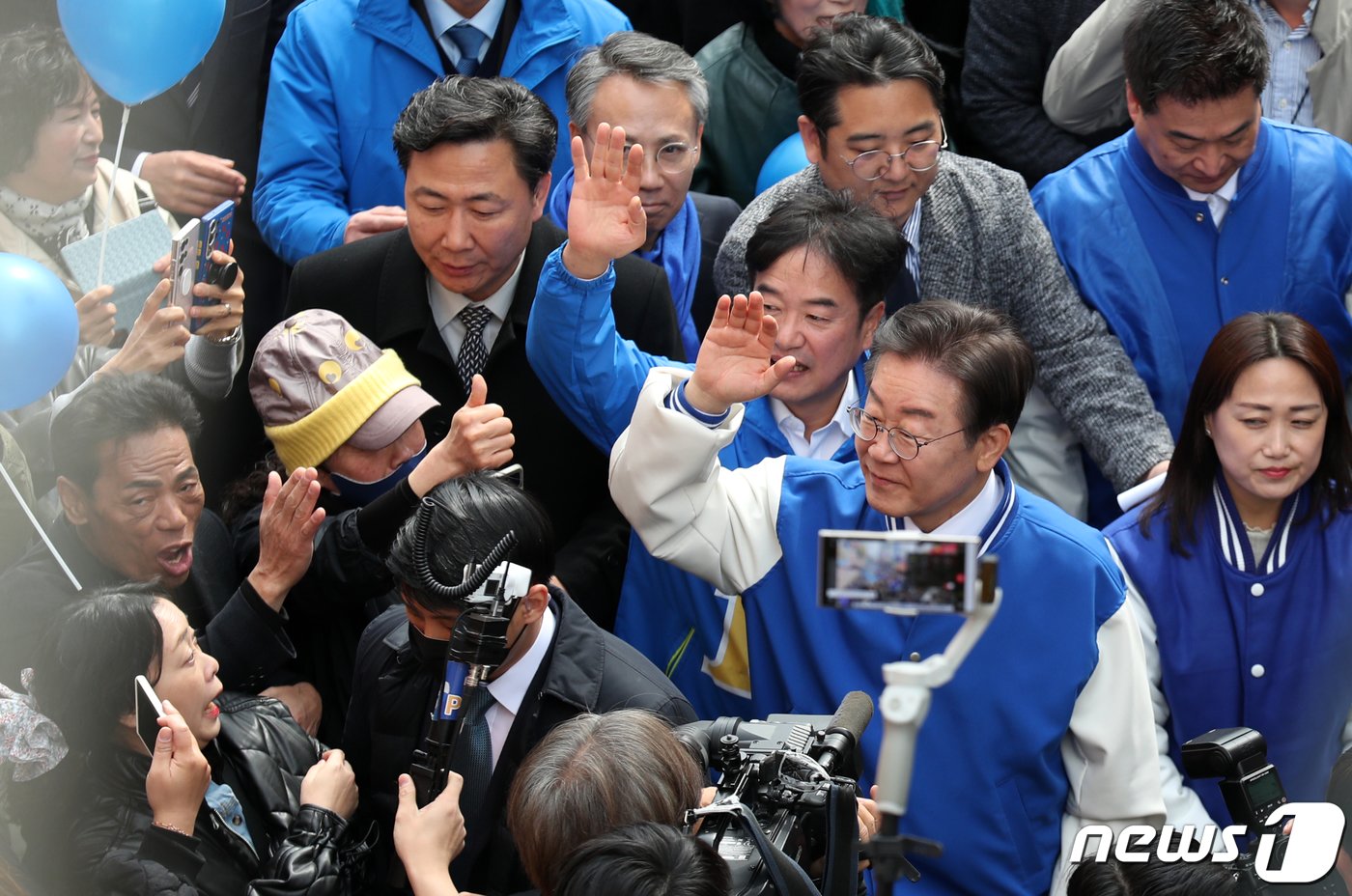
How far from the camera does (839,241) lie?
3.51m

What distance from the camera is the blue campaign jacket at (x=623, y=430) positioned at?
3240 mm

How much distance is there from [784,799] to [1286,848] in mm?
748

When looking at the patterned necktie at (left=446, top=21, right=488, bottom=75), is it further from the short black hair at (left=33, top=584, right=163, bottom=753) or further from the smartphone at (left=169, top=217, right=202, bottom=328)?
the short black hair at (left=33, top=584, right=163, bottom=753)

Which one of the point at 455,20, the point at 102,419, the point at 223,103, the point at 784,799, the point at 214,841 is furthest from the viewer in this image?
the point at 223,103

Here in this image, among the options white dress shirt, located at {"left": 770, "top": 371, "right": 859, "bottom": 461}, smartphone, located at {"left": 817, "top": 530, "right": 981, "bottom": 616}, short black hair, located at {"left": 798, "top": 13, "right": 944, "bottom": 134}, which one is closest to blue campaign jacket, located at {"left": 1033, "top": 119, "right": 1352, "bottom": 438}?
short black hair, located at {"left": 798, "top": 13, "right": 944, "bottom": 134}

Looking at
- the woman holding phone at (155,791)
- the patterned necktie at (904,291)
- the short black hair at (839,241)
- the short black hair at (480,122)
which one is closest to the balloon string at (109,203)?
the short black hair at (480,122)

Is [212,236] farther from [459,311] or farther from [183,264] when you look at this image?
[459,311]

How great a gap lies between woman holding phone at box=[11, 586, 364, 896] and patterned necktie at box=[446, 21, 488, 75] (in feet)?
6.12

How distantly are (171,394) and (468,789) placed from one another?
0.99 meters

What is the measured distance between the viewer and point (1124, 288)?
13.1ft

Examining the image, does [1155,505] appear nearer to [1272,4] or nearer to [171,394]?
[1272,4]

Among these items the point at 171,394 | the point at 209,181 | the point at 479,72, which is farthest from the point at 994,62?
the point at 171,394

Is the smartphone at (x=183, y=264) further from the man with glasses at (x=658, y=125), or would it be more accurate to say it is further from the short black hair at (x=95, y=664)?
the man with glasses at (x=658, y=125)

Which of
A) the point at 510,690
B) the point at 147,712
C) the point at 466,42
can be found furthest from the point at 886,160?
the point at 147,712
